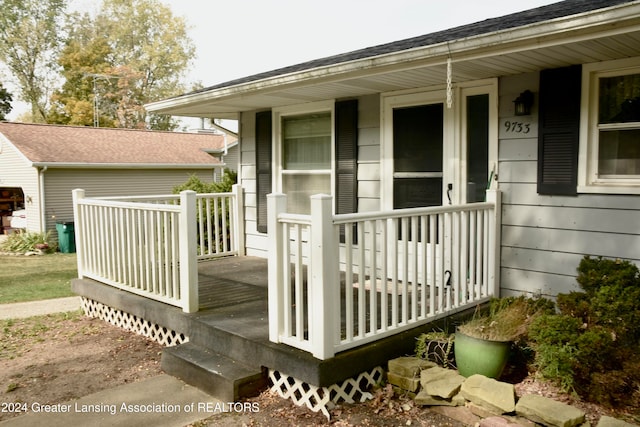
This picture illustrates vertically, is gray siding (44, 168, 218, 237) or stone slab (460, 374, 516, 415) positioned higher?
gray siding (44, 168, 218, 237)

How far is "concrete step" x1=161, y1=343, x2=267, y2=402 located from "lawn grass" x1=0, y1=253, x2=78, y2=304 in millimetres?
→ 4923

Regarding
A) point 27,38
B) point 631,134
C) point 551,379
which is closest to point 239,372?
point 551,379

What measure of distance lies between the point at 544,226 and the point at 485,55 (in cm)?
154

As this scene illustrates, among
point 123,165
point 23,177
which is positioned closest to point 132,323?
point 123,165

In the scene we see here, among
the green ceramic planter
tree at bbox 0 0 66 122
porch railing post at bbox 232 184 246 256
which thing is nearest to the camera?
the green ceramic planter

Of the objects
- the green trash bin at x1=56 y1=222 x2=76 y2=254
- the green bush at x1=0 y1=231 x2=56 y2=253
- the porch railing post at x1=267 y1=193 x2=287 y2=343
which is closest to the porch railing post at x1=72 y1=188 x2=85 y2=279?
the porch railing post at x1=267 y1=193 x2=287 y2=343

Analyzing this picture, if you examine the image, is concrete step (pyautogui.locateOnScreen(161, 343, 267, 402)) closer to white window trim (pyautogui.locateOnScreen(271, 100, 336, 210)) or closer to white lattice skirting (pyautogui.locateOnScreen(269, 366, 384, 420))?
white lattice skirting (pyautogui.locateOnScreen(269, 366, 384, 420))

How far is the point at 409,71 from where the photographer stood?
4180 millimetres

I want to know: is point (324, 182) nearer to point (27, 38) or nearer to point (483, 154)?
point (483, 154)

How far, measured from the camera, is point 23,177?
14602mm

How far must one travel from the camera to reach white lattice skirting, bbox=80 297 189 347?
14.8 ft

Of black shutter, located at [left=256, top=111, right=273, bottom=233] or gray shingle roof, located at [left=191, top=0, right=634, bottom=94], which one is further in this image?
black shutter, located at [left=256, top=111, right=273, bottom=233]

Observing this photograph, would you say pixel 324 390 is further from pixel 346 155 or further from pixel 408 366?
pixel 346 155

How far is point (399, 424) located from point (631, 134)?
271 cm
